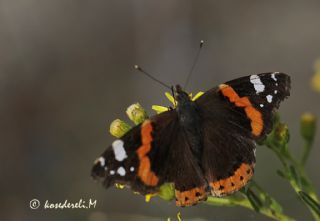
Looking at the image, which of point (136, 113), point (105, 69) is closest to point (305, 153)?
point (136, 113)

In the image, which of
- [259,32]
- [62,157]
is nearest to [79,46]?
[62,157]

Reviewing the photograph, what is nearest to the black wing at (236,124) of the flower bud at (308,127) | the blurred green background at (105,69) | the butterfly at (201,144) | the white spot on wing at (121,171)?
the butterfly at (201,144)

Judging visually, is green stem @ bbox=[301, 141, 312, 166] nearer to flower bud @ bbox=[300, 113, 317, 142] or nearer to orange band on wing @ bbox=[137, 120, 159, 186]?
flower bud @ bbox=[300, 113, 317, 142]

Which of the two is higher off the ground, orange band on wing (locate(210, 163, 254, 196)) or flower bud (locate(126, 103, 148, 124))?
flower bud (locate(126, 103, 148, 124))

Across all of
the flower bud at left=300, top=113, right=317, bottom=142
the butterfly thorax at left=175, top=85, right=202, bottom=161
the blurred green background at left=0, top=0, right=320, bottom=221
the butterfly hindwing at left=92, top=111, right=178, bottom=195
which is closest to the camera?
the butterfly hindwing at left=92, top=111, right=178, bottom=195

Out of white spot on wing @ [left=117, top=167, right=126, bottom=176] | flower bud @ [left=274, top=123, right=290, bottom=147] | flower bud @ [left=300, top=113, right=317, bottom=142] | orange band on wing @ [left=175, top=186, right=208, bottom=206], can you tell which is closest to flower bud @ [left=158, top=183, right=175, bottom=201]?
orange band on wing @ [left=175, top=186, right=208, bottom=206]

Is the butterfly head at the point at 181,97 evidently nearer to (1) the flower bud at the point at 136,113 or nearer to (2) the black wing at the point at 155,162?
(2) the black wing at the point at 155,162
